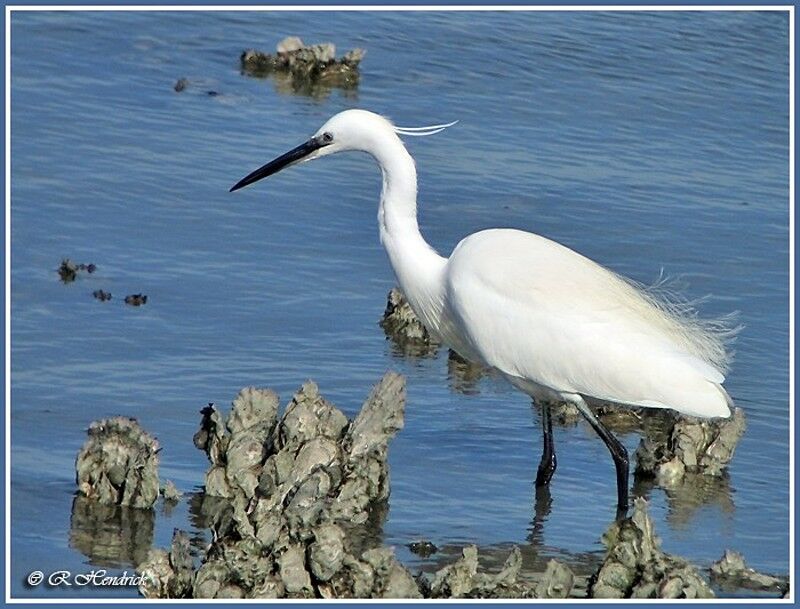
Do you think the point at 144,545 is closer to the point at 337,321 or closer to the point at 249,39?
the point at 337,321

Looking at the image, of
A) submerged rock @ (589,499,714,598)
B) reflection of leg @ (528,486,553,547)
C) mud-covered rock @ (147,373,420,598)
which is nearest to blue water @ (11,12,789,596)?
reflection of leg @ (528,486,553,547)

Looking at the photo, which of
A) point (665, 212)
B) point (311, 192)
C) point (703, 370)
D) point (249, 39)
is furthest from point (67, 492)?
point (249, 39)

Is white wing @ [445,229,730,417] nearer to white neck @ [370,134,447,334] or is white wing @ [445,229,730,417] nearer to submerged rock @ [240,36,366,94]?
white neck @ [370,134,447,334]

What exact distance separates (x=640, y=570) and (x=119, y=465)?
2669mm

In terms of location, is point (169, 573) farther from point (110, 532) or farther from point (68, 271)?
point (68, 271)

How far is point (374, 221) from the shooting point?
1288cm

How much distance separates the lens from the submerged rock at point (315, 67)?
→ 16531 millimetres

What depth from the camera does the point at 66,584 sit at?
6.85 meters

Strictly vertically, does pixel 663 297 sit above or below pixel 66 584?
above

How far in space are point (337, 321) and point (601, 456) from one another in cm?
255

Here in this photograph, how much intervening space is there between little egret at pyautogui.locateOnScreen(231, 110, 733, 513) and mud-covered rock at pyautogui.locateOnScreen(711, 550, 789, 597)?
3.47 feet

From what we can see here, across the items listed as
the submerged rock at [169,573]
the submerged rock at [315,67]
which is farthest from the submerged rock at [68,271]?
the submerged rock at [315,67]

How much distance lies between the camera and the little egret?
8258mm

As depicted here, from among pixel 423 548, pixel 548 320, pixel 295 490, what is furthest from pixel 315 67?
pixel 423 548
